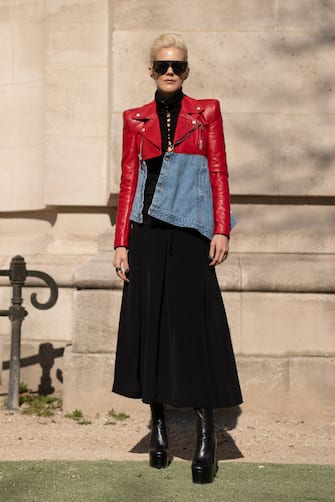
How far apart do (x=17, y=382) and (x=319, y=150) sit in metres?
2.62

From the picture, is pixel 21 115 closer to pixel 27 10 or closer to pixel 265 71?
pixel 27 10

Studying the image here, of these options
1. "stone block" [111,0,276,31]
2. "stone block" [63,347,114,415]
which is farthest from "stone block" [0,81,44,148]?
"stone block" [63,347,114,415]

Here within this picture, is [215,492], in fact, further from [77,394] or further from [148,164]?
[77,394]

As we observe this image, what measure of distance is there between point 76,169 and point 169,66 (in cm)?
305

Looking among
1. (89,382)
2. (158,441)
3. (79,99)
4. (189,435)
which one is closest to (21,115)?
(79,99)

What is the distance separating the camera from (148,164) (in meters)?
4.71

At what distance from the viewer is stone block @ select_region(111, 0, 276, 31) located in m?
6.70

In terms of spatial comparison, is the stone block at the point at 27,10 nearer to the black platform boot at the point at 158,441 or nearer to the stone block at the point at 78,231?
the stone block at the point at 78,231

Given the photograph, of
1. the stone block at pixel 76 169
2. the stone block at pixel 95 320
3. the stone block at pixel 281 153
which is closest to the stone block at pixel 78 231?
the stone block at pixel 76 169

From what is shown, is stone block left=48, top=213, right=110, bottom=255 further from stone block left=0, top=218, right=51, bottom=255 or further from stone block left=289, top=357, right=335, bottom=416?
stone block left=289, top=357, right=335, bottom=416

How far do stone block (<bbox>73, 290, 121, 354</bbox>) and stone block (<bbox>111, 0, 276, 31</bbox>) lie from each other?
6.26 ft

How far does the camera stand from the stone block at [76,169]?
7488mm

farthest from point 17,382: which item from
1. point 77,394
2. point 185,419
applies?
point 185,419

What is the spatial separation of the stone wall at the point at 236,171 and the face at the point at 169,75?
6.54ft
